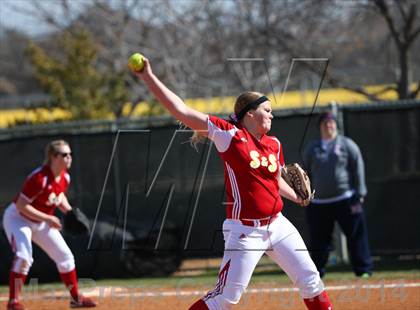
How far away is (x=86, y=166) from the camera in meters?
13.3

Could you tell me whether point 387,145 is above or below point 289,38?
below

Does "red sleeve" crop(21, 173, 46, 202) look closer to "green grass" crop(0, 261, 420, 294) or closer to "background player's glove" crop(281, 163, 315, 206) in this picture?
"green grass" crop(0, 261, 420, 294)

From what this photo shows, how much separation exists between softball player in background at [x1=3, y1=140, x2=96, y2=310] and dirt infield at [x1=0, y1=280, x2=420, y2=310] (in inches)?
18.1

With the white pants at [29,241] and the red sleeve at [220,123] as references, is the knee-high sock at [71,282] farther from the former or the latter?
the red sleeve at [220,123]

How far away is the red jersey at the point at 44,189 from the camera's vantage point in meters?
9.02

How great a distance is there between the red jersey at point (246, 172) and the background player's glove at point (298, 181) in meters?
0.51

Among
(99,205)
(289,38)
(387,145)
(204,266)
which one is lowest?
(204,266)

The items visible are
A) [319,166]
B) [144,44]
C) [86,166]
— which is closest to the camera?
[319,166]

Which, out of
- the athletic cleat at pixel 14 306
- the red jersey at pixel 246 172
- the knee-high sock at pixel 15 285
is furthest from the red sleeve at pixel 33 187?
the red jersey at pixel 246 172

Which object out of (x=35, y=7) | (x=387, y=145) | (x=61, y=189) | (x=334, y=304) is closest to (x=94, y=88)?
(x=35, y=7)

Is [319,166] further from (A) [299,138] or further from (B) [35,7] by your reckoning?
(B) [35,7]

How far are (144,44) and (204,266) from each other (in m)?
11.8

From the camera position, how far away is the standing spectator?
1084cm

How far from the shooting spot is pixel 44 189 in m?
9.08
